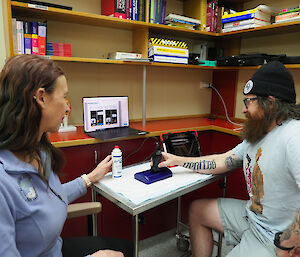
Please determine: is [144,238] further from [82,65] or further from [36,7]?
[36,7]

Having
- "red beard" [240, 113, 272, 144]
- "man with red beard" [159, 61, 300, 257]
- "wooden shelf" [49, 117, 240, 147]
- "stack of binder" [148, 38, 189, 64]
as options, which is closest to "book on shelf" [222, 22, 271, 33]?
"stack of binder" [148, 38, 189, 64]

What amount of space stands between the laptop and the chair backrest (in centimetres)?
23

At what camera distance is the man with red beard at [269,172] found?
116 cm

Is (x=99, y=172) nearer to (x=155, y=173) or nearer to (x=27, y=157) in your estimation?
(x=155, y=173)

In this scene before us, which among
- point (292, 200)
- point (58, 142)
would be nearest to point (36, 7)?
point (58, 142)

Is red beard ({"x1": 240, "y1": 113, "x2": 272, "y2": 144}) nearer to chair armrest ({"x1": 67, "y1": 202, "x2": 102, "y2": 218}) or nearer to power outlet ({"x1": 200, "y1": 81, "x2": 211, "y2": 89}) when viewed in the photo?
chair armrest ({"x1": 67, "y1": 202, "x2": 102, "y2": 218})

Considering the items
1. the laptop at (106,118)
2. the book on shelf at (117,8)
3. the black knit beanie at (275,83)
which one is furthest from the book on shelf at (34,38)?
the black knit beanie at (275,83)

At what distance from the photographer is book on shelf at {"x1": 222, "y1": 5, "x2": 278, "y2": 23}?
6.89ft

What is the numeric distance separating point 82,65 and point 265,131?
1.49 meters

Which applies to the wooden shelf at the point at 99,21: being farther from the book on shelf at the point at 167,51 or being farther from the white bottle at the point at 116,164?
the white bottle at the point at 116,164

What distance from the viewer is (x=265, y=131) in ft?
4.43

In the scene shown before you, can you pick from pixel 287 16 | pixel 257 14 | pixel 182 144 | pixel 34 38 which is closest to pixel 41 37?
pixel 34 38

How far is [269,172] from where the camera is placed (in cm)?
125

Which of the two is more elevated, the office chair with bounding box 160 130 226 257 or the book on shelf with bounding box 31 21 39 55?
the book on shelf with bounding box 31 21 39 55
